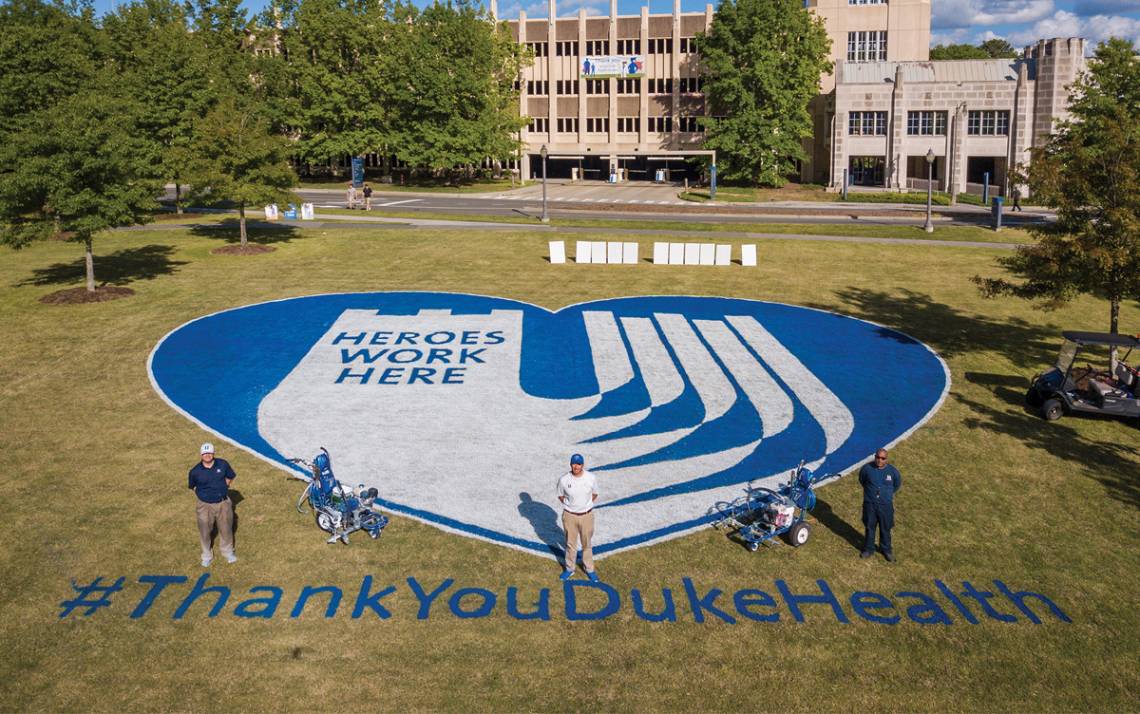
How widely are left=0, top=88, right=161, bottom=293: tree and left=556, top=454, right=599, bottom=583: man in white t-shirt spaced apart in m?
27.2

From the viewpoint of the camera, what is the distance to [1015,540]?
16.3 metres

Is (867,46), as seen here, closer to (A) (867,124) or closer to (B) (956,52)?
(A) (867,124)

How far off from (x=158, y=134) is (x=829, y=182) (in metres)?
57.9

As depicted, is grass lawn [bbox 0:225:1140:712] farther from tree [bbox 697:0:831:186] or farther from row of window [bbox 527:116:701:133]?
row of window [bbox 527:116:701:133]

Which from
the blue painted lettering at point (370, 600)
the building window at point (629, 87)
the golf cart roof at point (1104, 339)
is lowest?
the blue painted lettering at point (370, 600)

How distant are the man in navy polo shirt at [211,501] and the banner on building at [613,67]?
9193 cm

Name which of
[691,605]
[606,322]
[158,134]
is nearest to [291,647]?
[691,605]

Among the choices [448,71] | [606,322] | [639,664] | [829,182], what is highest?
[448,71]

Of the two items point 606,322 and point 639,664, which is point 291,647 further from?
point 606,322

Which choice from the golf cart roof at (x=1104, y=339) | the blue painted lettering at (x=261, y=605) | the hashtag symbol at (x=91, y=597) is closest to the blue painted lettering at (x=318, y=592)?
the blue painted lettering at (x=261, y=605)

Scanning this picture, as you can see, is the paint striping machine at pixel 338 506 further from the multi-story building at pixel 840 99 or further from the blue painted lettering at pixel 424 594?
the multi-story building at pixel 840 99

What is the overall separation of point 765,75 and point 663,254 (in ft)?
142

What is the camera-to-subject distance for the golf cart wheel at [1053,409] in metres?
22.6

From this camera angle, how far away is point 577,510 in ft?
47.2
